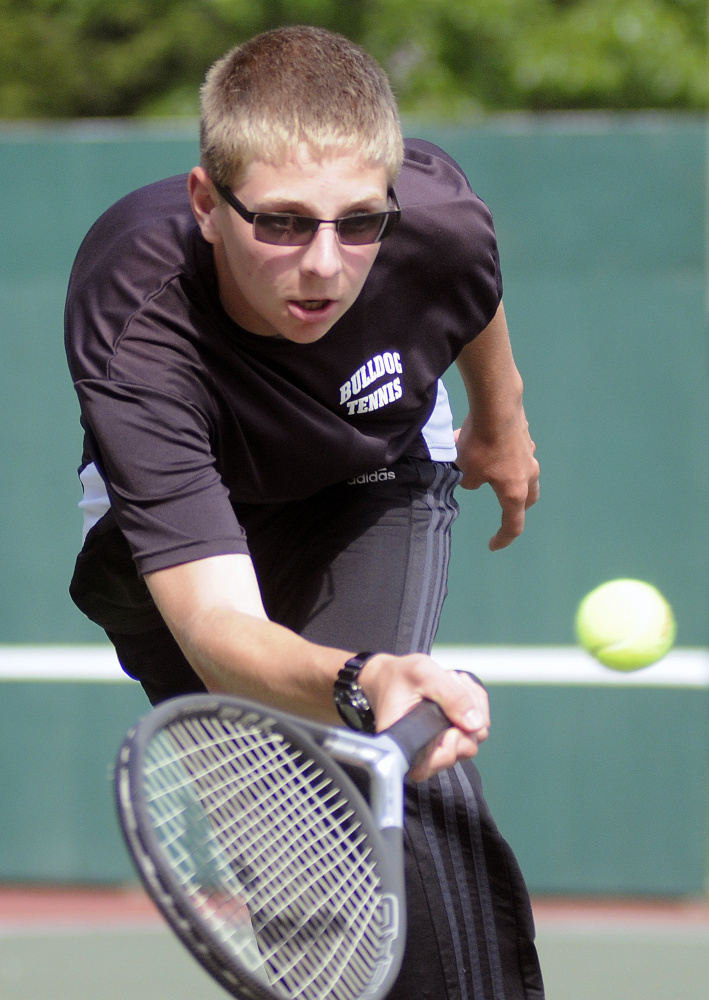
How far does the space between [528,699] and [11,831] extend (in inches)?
68.9

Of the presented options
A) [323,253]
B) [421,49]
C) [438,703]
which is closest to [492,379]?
[323,253]

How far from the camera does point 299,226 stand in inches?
73.1

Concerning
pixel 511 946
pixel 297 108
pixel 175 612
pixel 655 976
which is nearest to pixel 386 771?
pixel 175 612

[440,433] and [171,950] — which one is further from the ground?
[440,433]

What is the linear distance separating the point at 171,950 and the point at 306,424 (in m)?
2.19

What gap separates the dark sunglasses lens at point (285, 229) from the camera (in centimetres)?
185

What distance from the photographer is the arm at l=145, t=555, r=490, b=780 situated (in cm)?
157

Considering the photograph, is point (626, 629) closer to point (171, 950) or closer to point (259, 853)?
point (259, 853)

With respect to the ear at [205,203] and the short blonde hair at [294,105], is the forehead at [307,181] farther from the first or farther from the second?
the ear at [205,203]

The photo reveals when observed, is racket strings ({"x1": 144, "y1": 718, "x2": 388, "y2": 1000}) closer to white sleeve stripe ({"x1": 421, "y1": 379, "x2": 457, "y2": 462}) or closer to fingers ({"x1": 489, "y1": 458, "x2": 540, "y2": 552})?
white sleeve stripe ({"x1": 421, "y1": 379, "x2": 457, "y2": 462})

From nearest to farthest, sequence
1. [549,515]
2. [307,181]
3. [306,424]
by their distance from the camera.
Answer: [307,181]
[306,424]
[549,515]

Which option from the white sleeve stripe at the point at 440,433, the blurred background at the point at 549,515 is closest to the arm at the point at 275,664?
the white sleeve stripe at the point at 440,433

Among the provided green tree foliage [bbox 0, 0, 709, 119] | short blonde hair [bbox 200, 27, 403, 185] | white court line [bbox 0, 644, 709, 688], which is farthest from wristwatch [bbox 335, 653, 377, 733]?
green tree foliage [bbox 0, 0, 709, 119]

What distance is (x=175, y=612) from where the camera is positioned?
1.86 m
